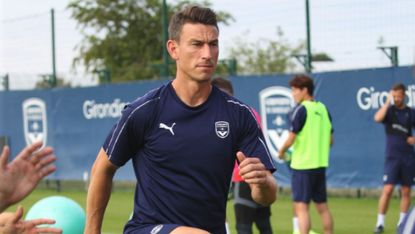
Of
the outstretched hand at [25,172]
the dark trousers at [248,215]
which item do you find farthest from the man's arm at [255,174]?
the dark trousers at [248,215]

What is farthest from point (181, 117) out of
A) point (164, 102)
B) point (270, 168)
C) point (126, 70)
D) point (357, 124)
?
point (126, 70)

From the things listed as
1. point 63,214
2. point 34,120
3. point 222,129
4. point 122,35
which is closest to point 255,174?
point 222,129

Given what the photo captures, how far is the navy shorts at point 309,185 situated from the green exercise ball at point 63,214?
256cm

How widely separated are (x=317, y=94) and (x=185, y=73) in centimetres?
1149

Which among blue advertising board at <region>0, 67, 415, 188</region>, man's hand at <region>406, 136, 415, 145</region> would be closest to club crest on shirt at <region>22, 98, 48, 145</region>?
blue advertising board at <region>0, 67, 415, 188</region>

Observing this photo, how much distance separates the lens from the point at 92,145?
21469 millimetres

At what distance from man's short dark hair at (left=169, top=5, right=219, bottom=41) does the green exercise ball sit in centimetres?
480

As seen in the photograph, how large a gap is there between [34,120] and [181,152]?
59.0ft

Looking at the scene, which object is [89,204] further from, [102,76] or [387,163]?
[102,76]

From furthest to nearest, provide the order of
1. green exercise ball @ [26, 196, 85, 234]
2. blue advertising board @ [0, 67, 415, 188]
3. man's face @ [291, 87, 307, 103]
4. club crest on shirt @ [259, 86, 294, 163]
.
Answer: club crest on shirt @ [259, 86, 294, 163]
blue advertising board @ [0, 67, 415, 188]
man's face @ [291, 87, 307, 103]
green exercise ball @ [26, 196, 85, 234]

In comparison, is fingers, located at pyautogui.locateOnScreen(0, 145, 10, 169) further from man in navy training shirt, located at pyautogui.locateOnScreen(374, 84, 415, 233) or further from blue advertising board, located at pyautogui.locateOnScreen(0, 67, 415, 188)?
blue advertising board, located at pyautogui.locateOnScreen(0, 67, 415, 188)

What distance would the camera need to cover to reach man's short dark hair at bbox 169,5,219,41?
5820mm

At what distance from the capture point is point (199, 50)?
19.0ft

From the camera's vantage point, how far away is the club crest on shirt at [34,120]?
75.7 feet
